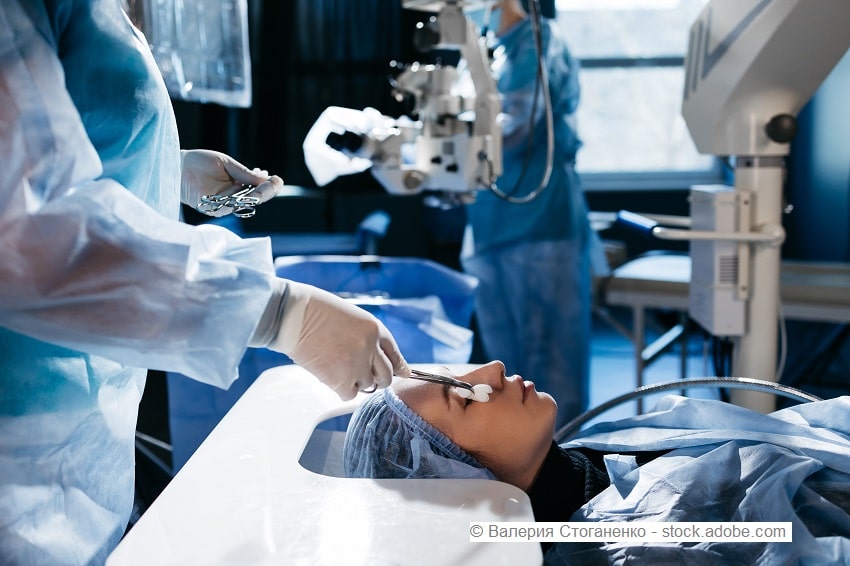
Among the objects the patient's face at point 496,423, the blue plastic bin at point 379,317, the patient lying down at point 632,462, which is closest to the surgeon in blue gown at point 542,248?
the blue plastic bin at point 379,317

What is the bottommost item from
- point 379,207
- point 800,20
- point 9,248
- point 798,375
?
point 798,375

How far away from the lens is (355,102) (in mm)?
3779

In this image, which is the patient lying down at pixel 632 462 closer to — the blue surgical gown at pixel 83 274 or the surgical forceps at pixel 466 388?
the surgical forceps at pixel 466 388

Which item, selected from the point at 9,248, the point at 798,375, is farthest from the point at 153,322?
the point at 798,375

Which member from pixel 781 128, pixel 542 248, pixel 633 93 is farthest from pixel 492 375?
pixel 633 93

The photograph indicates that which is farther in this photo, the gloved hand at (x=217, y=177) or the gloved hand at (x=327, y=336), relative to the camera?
the gloved hand at (x=217, y=177)

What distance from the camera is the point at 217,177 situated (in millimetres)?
1238

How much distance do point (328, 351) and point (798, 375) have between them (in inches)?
112

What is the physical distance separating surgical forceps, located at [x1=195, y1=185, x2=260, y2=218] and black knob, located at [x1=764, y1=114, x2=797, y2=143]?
116cm

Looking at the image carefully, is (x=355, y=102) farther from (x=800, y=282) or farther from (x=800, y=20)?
(x=800, y=20)

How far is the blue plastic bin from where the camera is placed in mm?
1868

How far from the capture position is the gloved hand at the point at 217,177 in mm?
1198

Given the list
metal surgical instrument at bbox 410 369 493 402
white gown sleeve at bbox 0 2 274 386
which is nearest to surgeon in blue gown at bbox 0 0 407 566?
white gown sleeve at bbox 0 2 274 386

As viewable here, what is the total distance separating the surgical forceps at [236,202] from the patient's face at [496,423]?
1.16ft
